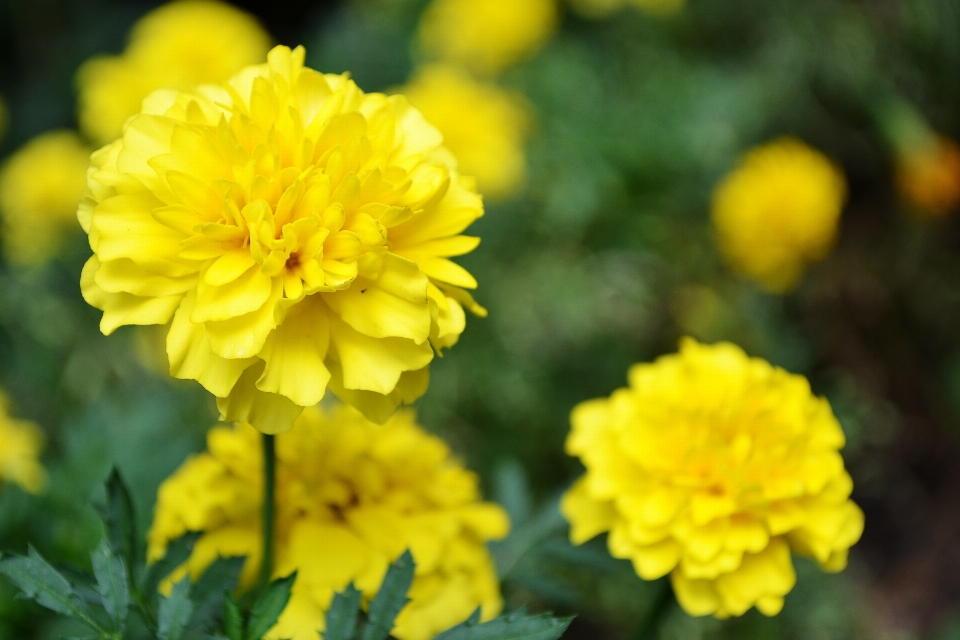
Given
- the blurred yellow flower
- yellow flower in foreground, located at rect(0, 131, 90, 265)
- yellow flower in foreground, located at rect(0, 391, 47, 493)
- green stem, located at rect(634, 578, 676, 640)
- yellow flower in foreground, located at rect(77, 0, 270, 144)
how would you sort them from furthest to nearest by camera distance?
the blurred yellow flower, yellow flower in foreground, located at rect(0, 131, 90, 265), yellow flower in foreground, located at rect(77, 0, 270, 144), yellow flower in foreground, located at rect(0, 391, 47, 493), green stem, located at rect(634, 578, 676, 640)

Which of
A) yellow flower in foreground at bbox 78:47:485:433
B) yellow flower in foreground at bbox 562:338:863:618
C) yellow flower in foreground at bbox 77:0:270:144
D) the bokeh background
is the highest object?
yellow flower in foreground at bbox 78:47:485:433

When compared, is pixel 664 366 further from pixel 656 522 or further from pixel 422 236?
pixel 422 236

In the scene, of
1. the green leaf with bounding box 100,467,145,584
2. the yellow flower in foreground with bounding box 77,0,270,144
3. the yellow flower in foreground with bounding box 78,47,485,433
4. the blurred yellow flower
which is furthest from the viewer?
the blurred yellow flower

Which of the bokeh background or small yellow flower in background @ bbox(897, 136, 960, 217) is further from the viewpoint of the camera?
small yellow flower in background @ bbox(897, 136, 960, 217)

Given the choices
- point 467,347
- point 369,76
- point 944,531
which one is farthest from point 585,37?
point 944,531

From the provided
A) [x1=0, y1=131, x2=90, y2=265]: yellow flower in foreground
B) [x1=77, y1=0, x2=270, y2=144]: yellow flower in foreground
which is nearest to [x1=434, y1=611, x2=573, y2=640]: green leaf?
[x1=77, y1=0, x2=270, y2=144]: yellow flower in foreground

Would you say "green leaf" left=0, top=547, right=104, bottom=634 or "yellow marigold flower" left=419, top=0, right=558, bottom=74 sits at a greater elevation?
"green leaf" left=0, top=547, right=104, bottom=634

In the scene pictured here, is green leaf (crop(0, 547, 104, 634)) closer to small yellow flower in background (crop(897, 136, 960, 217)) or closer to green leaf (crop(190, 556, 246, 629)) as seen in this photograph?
green leaf (crop(190, 556, 246, 629))

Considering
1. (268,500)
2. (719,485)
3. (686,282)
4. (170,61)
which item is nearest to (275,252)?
(268,500)

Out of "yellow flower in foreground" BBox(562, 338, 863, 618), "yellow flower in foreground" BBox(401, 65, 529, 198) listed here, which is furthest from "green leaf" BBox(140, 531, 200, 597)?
"yellow flower in foreground" BBox(401, 65, 529, 198)
